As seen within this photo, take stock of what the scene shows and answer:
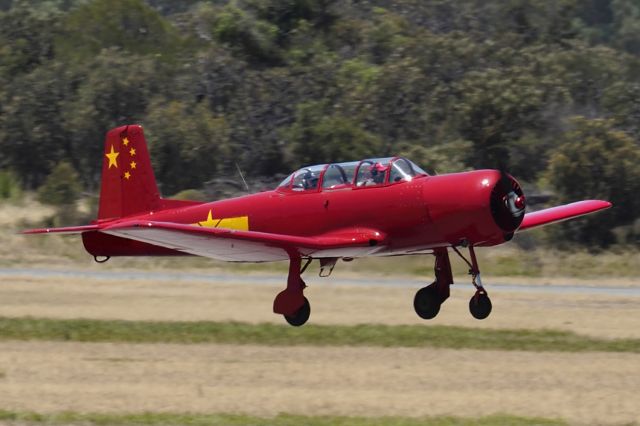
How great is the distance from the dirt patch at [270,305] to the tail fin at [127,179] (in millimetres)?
10683

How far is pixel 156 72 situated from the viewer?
51188mm

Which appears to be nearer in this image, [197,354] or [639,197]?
[197,354]

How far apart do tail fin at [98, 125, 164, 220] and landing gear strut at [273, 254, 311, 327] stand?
2.93 meters

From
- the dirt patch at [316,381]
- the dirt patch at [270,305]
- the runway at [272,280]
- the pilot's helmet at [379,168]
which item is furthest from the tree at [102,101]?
the pilot's helmet at [379,168]

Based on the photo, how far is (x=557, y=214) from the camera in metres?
16.8

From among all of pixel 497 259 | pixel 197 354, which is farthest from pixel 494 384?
pixel 497 259

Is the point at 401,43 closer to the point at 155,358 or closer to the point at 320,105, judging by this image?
the point at 320,105

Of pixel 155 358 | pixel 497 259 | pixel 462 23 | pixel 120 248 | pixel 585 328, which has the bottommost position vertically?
pixel 462 23

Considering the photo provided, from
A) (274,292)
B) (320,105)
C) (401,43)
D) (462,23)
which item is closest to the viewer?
(274,292)

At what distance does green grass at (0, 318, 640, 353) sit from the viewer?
24719mm

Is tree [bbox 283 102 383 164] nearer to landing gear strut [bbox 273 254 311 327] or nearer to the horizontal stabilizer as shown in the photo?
the horizontal stabilizer

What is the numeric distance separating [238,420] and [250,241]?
3970 millimetres

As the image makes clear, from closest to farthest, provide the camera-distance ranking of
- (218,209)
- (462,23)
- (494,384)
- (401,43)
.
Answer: (218,209) < (494,384) < (401,43) < (462,23)

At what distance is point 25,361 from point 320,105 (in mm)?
23352
